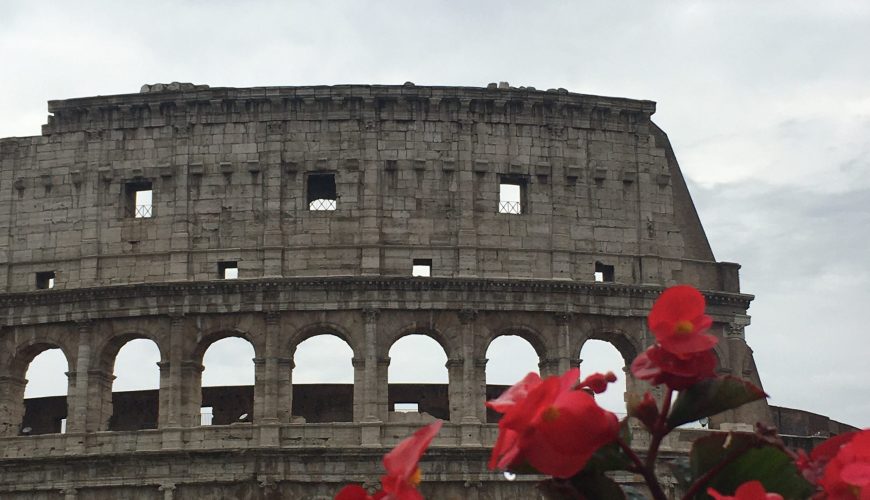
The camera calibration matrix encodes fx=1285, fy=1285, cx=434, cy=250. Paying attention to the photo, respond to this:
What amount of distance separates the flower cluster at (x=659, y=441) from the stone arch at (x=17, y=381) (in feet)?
102

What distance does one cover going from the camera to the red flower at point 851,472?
7.75 feet

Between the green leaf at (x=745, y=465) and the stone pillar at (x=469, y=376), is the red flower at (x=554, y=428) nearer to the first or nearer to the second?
the green leaf at (x=745, y=465)

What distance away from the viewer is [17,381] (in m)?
32.8

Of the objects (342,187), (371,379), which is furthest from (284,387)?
(342,187)

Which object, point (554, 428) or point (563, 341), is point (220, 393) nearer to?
point (563, 341)

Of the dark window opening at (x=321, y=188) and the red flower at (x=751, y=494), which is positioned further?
the dark window opening at (x=321, y=188)

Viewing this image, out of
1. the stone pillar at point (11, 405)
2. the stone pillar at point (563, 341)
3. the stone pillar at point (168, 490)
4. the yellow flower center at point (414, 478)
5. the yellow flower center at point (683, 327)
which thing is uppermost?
the stone pillar at point (563, 341)

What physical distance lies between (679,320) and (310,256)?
2966cm

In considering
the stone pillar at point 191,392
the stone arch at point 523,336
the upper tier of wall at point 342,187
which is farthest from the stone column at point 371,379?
the stone pillar at point 191,392

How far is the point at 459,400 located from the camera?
3139cm

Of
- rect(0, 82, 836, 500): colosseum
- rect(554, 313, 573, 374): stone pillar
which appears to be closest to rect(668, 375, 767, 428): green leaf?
rect(0, 82, 836, 500): colosseum

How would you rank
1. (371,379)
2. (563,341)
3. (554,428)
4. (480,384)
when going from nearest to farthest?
1. (554,428)
2. (371,379)
3. (480,384)
4. (563,341)

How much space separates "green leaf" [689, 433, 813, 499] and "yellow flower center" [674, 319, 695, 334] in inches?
9.9

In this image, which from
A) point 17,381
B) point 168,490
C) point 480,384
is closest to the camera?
point 168,490
